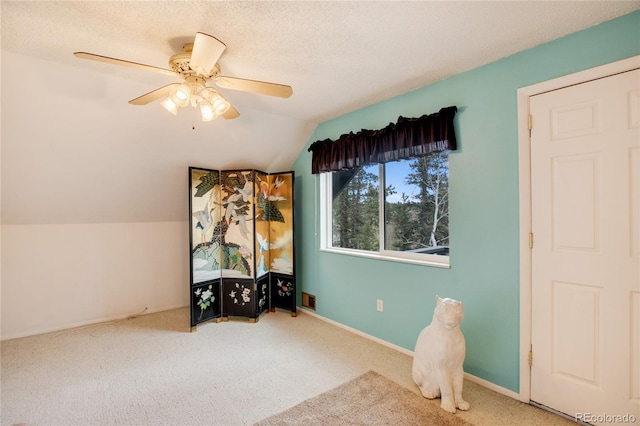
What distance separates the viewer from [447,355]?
74.7 inches

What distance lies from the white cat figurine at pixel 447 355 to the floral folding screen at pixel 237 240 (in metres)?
1.98

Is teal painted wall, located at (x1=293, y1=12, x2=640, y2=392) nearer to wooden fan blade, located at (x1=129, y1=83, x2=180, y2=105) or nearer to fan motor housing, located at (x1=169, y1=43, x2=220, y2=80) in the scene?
fan motor housing, located at (x1=169, y1=43, x2=220, y2=80)

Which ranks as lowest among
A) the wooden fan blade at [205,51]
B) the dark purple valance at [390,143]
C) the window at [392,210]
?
the window at [392,210]

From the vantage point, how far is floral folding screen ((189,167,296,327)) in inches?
132

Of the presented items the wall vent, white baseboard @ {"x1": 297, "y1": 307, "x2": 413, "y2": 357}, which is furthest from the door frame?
the wall vent

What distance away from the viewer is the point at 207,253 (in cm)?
344

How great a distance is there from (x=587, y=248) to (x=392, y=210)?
149 centimetres

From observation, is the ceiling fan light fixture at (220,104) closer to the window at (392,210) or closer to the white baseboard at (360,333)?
the window at (392,210)

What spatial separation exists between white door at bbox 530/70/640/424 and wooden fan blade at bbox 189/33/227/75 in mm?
1939

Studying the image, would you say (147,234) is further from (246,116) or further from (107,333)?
(246,116)

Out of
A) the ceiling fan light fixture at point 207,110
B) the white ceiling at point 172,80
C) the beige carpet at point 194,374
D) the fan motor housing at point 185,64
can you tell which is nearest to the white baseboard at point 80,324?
the beige carpet at point 194,374

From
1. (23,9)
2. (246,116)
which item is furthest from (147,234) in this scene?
(23,9)

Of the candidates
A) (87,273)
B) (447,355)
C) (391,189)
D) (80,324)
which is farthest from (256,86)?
(80,324)

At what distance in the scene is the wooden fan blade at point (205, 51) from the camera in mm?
1402
